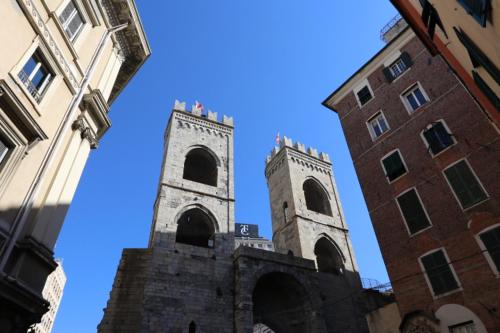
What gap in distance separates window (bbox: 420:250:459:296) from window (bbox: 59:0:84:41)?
52.3 feet

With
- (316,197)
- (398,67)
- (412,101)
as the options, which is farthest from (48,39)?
(316,197)

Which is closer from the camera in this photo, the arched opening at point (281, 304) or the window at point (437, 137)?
the window at point (437, 137)

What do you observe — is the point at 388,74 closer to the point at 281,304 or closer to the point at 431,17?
the point at 431,17

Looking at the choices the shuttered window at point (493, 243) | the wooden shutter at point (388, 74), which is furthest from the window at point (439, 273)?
the wooden shutter at point (388, 74)

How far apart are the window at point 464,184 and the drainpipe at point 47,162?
15.0 meters

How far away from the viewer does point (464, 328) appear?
12078 mm

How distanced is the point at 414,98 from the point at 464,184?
5.82m

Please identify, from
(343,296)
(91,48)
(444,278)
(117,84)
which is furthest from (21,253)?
(343,296)

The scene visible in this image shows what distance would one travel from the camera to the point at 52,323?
8294cm

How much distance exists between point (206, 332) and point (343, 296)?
36.1 ft

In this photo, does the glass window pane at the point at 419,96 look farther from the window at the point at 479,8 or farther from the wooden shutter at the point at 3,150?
the wooden shutter at the point at 3,150

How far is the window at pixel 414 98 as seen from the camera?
674 inches

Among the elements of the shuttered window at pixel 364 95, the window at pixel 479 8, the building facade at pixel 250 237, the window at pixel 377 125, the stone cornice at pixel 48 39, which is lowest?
the window at pixel 479 8

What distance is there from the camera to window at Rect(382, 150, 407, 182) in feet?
54.2
